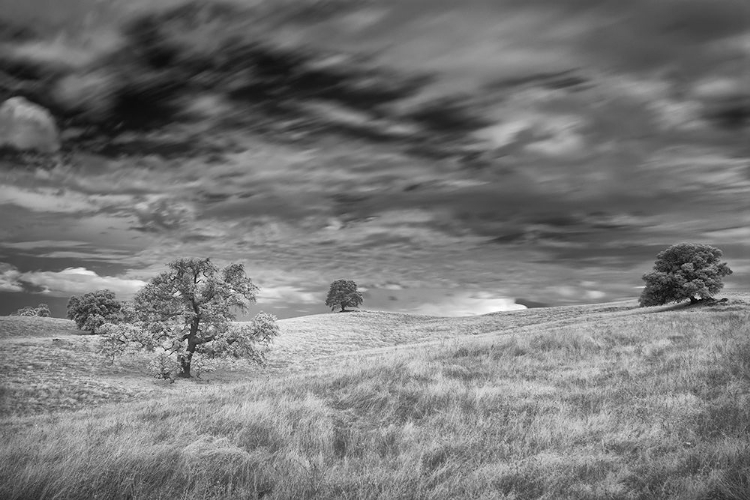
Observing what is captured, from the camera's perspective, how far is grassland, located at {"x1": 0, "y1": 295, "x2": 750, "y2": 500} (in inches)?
232

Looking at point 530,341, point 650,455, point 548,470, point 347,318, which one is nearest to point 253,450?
point 548,470

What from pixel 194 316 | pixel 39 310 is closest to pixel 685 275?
pixel 194 316

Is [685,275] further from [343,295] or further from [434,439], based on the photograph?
[343,295]

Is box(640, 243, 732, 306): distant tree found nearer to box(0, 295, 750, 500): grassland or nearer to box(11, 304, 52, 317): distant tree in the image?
box(0, 295, 750, 500): grassland

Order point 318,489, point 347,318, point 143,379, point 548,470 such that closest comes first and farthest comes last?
point 318,489 < point 548,470 < point 143,379 < point 347,318

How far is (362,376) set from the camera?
1529 centimetres

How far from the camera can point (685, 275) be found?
46250mm

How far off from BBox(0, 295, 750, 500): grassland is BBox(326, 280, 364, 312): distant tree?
244ft

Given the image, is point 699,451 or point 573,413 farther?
point 573,413

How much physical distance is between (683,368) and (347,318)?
6744 cm

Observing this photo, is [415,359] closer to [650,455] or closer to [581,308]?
[650,455]

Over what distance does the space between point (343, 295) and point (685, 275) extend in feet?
194

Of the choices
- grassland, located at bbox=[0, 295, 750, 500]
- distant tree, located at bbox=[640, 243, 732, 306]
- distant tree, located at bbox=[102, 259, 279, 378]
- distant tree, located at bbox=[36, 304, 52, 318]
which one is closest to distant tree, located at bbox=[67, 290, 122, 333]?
distant tree, located at bbox=[102, 259, 279, 378]

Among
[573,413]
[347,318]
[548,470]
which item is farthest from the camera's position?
[347,318]
